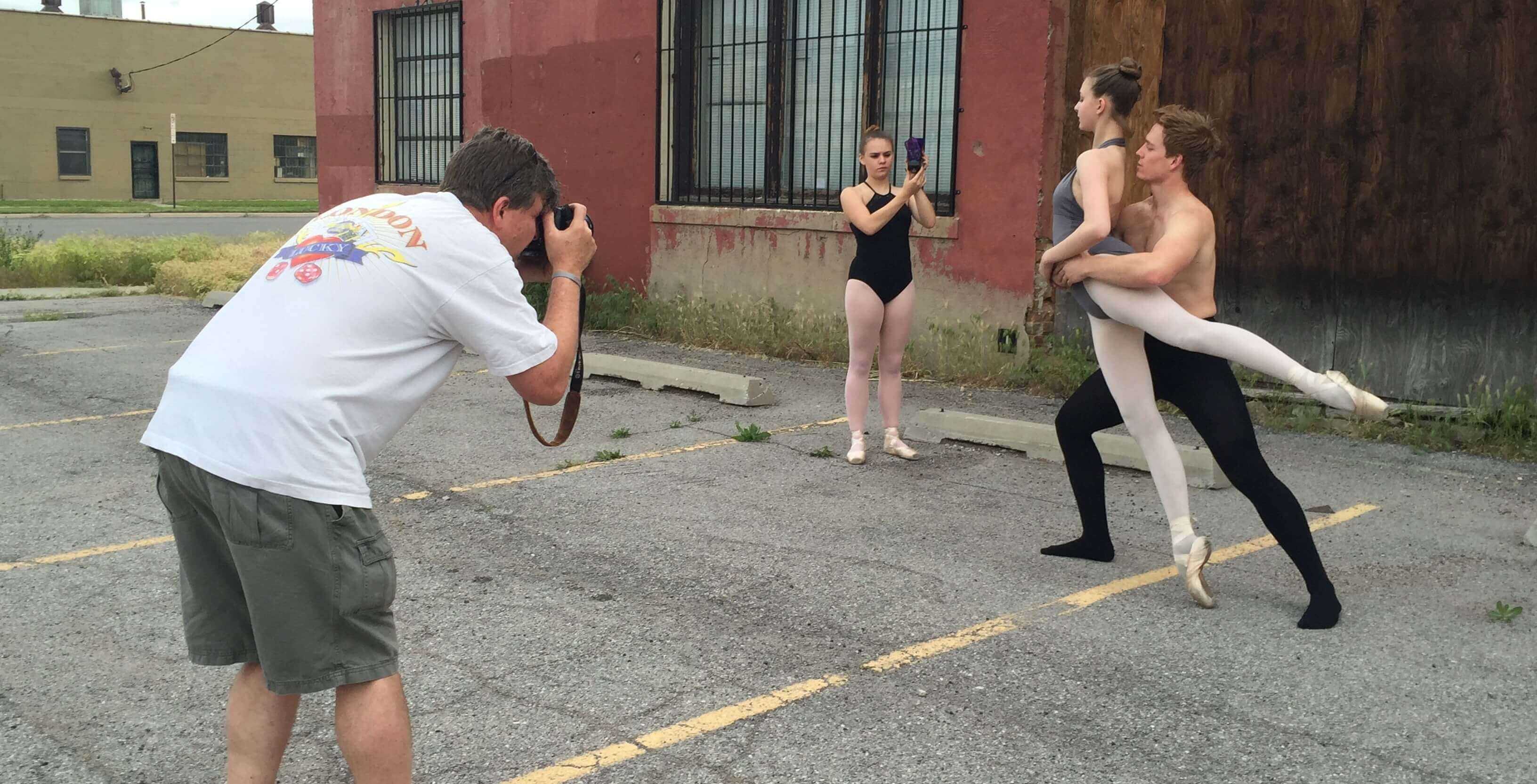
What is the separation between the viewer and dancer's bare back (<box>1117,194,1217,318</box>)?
4.89 meters

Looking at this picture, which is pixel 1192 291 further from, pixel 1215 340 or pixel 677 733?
pixel 677 733

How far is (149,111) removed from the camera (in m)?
46.3

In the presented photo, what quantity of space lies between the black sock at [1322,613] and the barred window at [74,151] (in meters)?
47.8

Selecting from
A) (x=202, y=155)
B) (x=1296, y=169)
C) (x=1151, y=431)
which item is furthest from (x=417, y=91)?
(x=202, y=155)

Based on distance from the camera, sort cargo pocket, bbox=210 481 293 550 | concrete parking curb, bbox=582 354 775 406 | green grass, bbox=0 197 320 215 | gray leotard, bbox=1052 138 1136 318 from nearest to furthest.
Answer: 1. cargo pocket, bbox=210 481 293 550
2. gray leotard, bbox=1052 138 1136 318
3. concrete parking curb, bbox=582 354 775 406
4. green grass, bbox=0 197 320 215

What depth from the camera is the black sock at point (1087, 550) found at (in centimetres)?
569

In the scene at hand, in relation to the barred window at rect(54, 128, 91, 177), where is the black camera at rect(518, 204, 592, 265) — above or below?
below

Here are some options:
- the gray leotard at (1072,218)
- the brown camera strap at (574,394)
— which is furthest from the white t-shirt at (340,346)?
the gray leotard at (1072,218)

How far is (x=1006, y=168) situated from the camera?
1049 cm

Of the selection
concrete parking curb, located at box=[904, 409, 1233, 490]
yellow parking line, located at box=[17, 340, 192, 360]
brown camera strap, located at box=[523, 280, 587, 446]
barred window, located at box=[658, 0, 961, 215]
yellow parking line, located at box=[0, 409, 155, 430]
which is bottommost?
yellow parking line, located at box=[0, 409, 155, 430]

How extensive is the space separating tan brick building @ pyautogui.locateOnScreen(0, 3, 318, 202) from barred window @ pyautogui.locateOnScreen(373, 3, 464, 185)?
27.5 metres

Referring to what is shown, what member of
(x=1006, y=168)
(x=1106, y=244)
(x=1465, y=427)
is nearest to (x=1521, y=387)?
(x=1465, y=427)

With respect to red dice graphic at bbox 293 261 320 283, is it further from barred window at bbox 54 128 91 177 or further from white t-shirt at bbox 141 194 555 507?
barred window at bbox 54 128 91 177

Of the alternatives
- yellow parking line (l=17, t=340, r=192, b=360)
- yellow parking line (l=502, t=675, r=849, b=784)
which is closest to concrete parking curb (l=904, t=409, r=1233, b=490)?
yellow parking line (l=502, t=675, r=849, b=784)
